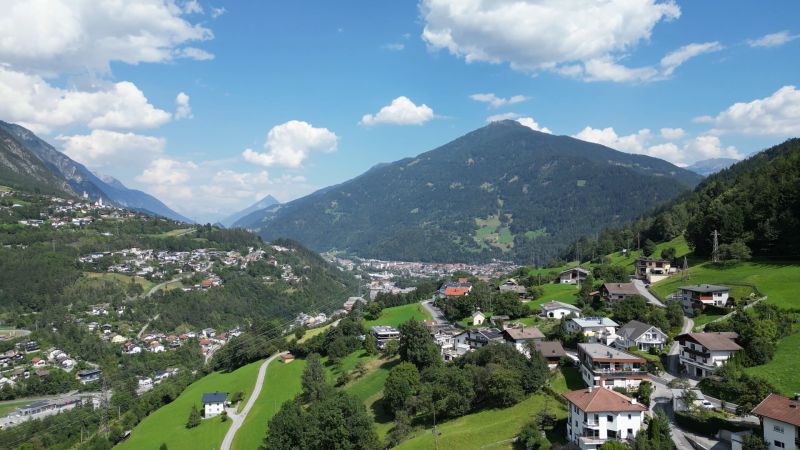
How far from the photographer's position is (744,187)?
71875mm

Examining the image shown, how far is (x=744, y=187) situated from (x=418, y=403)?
60073 millimetres

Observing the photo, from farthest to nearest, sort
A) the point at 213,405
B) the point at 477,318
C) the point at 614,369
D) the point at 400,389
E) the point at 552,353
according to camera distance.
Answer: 1. the point at 477,318
2. the point at 213,405
3. the point at 400,389
4. the point at 552,353
5. the point at 614,369

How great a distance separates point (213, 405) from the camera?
191 feet

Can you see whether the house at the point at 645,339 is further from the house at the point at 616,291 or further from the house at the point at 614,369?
the house at the point at 616,291

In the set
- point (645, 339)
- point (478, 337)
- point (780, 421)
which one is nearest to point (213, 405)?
point (478, 337)

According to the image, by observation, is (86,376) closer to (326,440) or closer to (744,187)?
(326,440)

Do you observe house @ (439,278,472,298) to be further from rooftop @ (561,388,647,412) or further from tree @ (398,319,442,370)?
rooftop @ (561,388,647,412)

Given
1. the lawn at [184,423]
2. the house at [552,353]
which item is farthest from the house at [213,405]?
the house at [552,353]

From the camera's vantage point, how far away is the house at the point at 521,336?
45.5m

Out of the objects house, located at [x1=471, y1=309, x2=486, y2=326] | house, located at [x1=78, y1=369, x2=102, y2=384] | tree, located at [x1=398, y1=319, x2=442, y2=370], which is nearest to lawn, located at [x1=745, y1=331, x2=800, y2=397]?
tree, located at [x1=398, y1=319, x2=442, y2=370]

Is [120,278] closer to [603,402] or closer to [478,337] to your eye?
[478,337]

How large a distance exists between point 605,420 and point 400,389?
18318 mm

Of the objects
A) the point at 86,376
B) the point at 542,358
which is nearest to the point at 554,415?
the point at 542,358

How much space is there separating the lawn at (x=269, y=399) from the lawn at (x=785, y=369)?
40.3 meters
